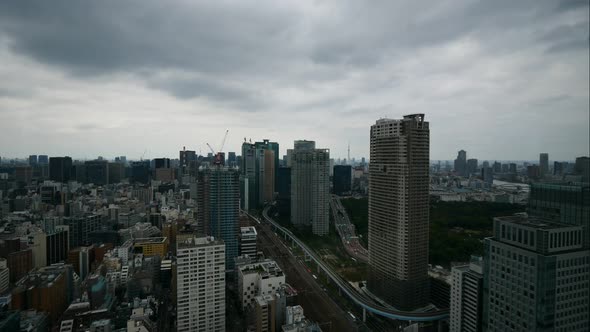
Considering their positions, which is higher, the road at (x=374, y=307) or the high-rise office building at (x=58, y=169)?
the high-rise office building at (x=58, y=169)

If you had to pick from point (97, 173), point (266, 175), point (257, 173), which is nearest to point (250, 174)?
point (257, 173)

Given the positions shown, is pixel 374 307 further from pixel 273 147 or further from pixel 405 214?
pixel 273 147

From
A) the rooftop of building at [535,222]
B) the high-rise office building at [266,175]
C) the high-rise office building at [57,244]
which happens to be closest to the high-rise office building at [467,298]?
the rooftop of building at [535,222]

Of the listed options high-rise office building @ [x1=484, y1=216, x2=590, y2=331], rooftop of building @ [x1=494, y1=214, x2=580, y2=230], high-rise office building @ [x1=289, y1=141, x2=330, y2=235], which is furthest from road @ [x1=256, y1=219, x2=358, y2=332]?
rooftop of building @ [x1=494, y1=214, x2=580, y2=230]

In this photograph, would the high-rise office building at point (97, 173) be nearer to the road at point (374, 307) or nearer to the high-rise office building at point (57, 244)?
the high-rise office building at point (57, 244)

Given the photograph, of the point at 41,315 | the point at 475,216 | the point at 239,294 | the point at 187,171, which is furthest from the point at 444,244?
the point at 187,171

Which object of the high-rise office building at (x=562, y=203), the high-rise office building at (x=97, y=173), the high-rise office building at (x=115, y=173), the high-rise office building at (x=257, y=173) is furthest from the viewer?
the high-rise office building at (x=115, y=173)

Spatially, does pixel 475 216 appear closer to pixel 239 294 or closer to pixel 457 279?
pixel 457 279
